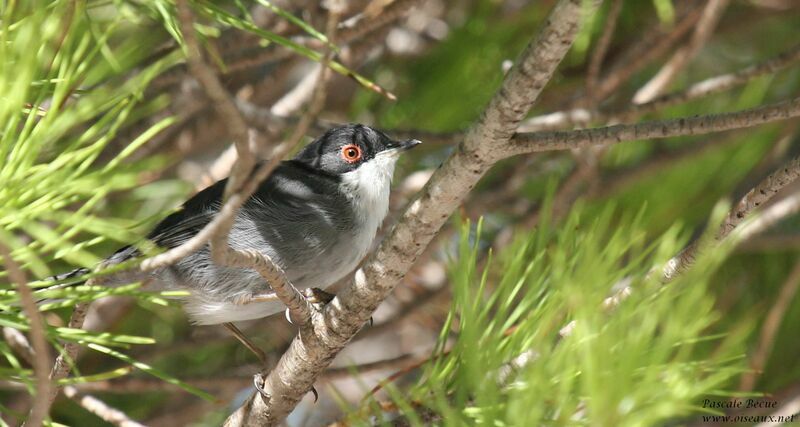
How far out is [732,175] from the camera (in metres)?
3.32

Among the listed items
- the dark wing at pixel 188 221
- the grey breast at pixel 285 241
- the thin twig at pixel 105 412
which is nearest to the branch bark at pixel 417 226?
the thin twig at pixel 105 412

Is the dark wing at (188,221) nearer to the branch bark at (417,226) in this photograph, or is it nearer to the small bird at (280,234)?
the small bird at (280,234)

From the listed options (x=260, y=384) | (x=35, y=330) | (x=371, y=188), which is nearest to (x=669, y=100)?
(x=371, y=188)

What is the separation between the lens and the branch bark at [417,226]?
1460mm

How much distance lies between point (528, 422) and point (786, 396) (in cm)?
184

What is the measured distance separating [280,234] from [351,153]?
49 cm

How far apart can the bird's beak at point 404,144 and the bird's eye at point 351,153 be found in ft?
0.41

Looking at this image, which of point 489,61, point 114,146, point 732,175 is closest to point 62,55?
point 114,146

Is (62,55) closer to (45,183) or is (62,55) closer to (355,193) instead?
(45,183)

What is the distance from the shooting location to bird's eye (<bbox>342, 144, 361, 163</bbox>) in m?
3.06

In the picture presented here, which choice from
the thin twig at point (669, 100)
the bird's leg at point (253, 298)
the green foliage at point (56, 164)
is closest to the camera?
the green foliage at point (56, 164)

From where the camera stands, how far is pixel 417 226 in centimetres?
170

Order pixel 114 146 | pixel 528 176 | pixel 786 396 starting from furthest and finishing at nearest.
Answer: pixel 528 176
pixel 114 146
pixel 786 396

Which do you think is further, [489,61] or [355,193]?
[489,61]
